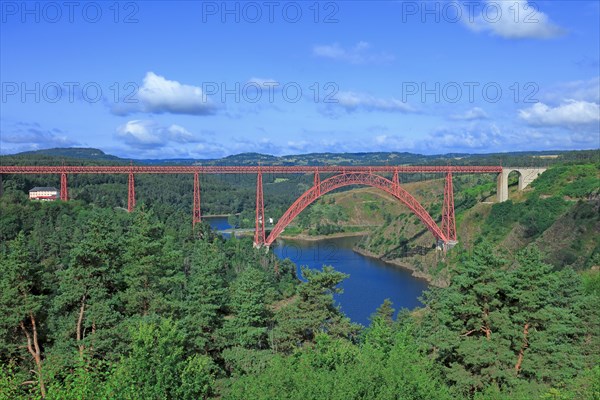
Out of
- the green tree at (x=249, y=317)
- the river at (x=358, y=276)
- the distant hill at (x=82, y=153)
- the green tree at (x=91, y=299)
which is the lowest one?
the river at (x=358, y=276)

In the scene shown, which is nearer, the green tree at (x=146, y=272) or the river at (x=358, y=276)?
the green tree at (x=146, y=272)

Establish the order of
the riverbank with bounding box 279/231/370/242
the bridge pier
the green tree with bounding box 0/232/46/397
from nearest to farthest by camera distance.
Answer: the green tree with bounding box 0/232/46/397 < the bridge pier < the riverbank with bounding box 279/231/370/242

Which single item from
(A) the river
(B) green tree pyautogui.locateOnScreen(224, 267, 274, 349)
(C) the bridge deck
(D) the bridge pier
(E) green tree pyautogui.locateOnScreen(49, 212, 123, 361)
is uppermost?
(C) the bridge deck

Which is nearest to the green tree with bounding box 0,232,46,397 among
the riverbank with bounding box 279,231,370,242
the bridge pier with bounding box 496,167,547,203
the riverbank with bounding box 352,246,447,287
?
the riverbank with bounding box 352,246,447,287

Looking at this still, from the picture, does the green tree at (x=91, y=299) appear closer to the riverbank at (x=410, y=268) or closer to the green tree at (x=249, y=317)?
the green tree at (x=249, y=317)

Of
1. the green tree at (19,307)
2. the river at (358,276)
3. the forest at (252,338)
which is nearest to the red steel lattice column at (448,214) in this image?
the river at (358,276)

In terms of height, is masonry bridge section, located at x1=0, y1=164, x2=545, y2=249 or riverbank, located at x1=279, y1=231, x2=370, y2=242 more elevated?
masonry bridge section, located at x1=0, y1=164, x2=545, y2=249

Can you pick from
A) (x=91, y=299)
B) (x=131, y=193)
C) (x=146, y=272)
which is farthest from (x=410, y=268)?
(x=91, y=299)

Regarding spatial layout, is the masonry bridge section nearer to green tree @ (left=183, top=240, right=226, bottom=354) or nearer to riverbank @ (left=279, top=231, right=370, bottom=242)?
riverbank @ (left=279, top=231, right=370, bottom=242)
